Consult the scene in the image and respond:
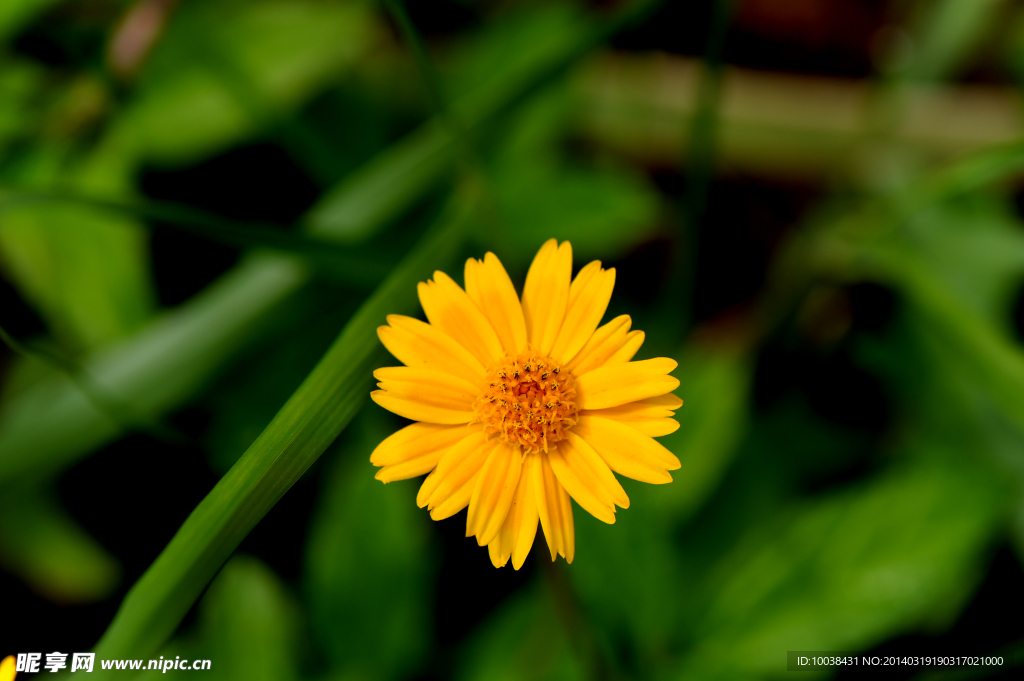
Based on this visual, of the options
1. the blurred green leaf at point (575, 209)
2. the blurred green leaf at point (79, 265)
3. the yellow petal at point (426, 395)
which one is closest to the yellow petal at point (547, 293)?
the yellow petal at point (426, 395)

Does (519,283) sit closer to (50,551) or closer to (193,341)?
(193,341)

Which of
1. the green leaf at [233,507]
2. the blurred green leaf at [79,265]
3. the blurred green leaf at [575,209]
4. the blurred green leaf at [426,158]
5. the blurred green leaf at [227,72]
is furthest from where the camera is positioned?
the blurred green leaf at [575,209]

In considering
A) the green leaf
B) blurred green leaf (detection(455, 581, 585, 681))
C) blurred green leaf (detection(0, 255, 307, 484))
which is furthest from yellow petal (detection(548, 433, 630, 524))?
blurred green leaf (detection(0, 255, 307, 484))

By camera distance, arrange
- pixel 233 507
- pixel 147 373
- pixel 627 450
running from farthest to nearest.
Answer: pixel 147 373 → pixel 627 450 → pixel 233 507

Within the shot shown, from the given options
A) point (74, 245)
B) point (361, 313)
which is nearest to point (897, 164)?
point (361, 313)

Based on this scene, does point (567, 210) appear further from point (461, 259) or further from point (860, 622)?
point (860, 622)

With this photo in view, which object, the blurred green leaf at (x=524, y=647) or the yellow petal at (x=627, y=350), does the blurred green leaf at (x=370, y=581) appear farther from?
the yellow petal at (x=627, y=350)

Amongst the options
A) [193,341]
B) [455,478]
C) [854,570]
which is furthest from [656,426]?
[193,341]
